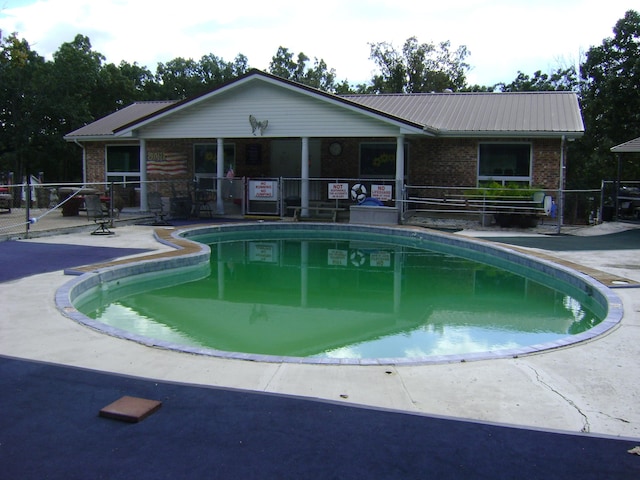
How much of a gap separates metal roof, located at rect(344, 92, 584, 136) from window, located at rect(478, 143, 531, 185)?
0.75 metres

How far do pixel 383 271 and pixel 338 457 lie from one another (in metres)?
8.32

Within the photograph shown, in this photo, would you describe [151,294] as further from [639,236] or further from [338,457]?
[639,236]

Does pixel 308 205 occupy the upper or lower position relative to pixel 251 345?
upper

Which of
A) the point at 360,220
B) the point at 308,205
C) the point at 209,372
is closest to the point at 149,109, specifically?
the point at 308,205

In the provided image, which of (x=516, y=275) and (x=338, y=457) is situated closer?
(x=338, y=457)

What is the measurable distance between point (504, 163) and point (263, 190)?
753 centimetres

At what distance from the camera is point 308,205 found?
1816 centimetres

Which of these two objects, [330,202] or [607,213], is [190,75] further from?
[607,213]

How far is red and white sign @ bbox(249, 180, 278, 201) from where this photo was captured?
59.0 ft

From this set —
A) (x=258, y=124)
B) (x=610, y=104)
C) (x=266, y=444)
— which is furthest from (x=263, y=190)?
(x=610, y=104)

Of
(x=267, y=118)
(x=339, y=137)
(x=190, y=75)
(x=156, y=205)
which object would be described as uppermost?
(x=190, y=75)

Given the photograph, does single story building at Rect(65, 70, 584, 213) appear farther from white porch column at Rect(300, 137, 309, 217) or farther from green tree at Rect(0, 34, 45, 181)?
green tree at Rect(0, 34, 45, 181)

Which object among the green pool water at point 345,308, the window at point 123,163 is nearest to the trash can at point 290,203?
the green pool water at point 345,308

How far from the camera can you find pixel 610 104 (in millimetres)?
25000
